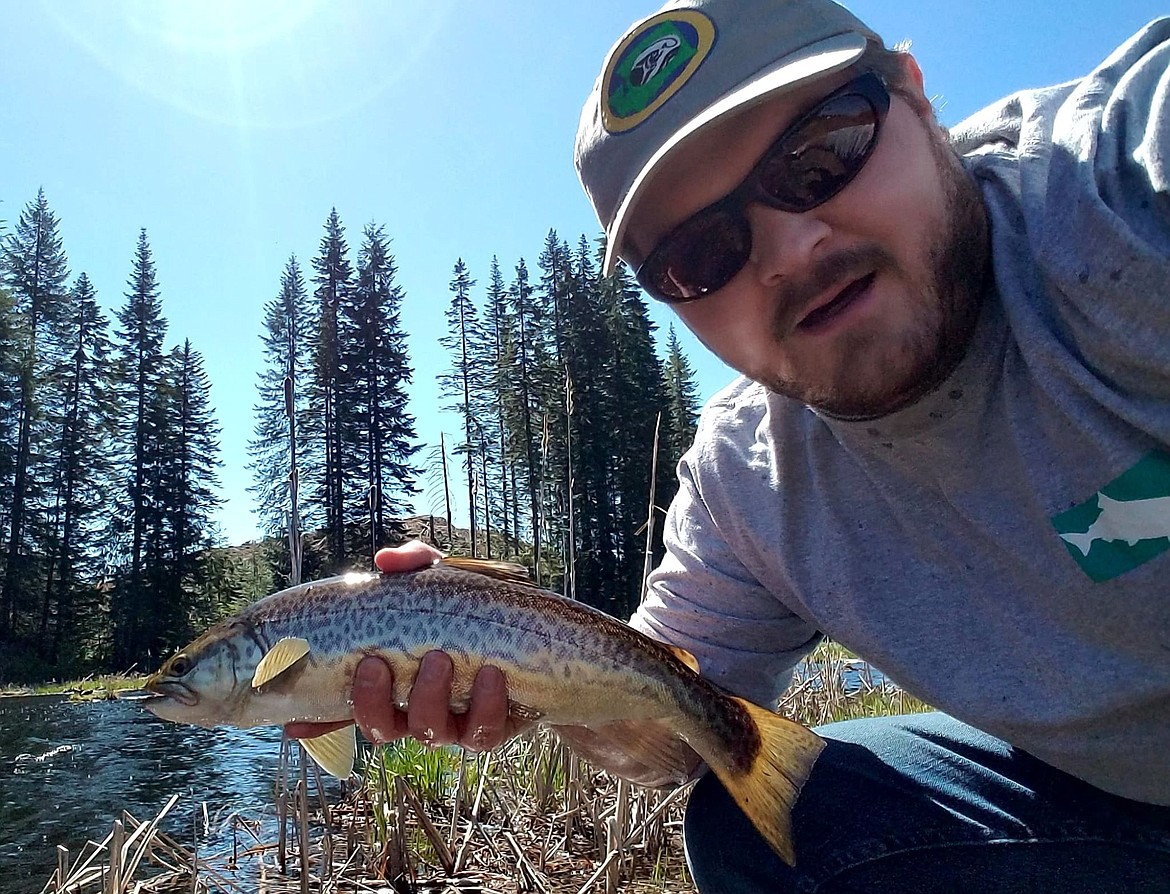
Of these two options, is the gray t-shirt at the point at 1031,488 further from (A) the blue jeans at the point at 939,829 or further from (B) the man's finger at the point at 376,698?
(B) the man's finger at the point at 376,698

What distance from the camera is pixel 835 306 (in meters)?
2.10

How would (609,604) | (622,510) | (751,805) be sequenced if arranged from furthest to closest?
1. (622,510)
2. (609,604)
3. (751,805)

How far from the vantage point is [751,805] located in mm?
2367

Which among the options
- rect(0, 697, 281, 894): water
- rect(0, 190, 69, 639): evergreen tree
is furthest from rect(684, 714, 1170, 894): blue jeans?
rect(0, 190, 69, 639): evergreen tree

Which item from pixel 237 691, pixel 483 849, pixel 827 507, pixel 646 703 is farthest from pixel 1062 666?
pixel 483 849

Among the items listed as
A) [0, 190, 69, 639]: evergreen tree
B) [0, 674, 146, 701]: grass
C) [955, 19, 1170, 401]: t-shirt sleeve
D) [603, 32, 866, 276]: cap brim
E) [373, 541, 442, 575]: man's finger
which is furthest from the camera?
[0, 190, 69, 639]: evergreen tree

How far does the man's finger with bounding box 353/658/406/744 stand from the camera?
2.47 metres

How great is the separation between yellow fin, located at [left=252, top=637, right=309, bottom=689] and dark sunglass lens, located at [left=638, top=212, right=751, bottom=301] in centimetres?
153

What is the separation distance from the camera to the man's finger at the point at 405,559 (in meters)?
2.59

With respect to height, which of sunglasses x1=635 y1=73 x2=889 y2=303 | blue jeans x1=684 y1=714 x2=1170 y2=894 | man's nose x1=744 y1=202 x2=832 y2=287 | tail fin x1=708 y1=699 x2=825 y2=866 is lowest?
blue jeans x1=684 y1=714 x2=1170 y2=894

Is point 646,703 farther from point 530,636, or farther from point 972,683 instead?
point 972,683

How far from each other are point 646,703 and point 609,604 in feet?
95.1

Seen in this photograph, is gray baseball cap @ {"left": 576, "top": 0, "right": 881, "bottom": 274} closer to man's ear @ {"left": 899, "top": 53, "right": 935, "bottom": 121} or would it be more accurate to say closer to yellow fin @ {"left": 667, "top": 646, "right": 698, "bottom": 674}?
man's ear @ {"left": 899, "top": 53, "right": 935, "bottom": 121}

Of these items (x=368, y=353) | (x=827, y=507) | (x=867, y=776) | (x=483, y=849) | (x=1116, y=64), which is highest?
(x=368, y=353)
